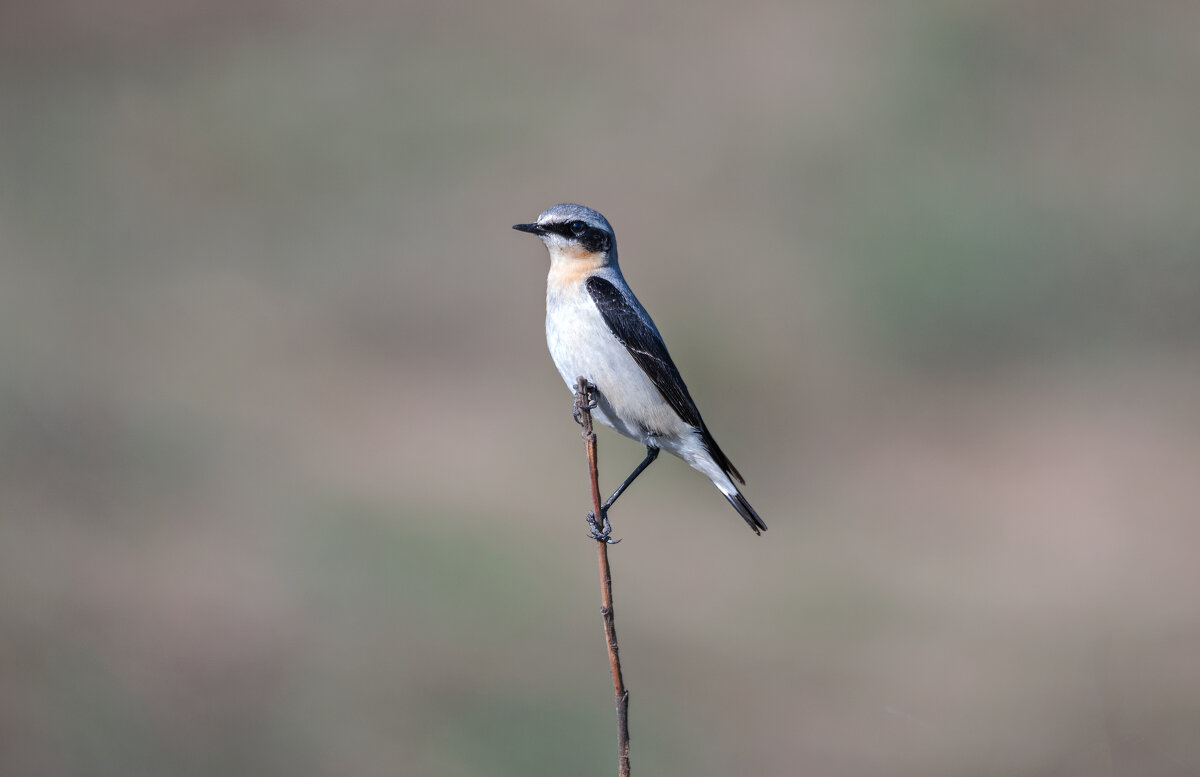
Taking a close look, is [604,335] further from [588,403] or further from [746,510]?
[746,510]

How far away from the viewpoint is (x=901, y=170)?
1953cm

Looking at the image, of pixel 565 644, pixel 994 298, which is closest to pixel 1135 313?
pixel 994 298

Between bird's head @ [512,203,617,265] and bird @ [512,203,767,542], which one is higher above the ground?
bird's head @ [512,203,617,265]

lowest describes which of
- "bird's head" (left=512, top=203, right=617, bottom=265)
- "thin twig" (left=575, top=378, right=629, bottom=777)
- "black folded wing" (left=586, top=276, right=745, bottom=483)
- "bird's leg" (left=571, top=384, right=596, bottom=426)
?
"thin twig" (left=575, top=378, right=629, bottom=777)

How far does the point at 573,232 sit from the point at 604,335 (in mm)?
604

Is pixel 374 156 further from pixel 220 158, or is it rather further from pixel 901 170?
pixel 901 170

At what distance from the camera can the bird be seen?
6.20 metres

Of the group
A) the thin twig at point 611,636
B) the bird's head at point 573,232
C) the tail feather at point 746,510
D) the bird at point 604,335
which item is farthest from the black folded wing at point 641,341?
the thin twig at point 611,636

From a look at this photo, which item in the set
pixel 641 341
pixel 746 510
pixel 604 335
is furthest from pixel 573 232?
pixel 746 510

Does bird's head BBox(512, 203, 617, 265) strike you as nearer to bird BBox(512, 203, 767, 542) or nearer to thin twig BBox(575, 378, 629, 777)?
bird BBox(512, 203, 767, 542)

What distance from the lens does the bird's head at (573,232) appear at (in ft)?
20.7

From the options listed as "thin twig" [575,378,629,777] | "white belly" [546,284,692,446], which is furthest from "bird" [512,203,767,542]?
"thin twig" [575,378,629,777]

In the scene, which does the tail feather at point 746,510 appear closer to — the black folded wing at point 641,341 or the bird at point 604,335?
the bird at point 604,335

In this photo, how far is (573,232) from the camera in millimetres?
6309
